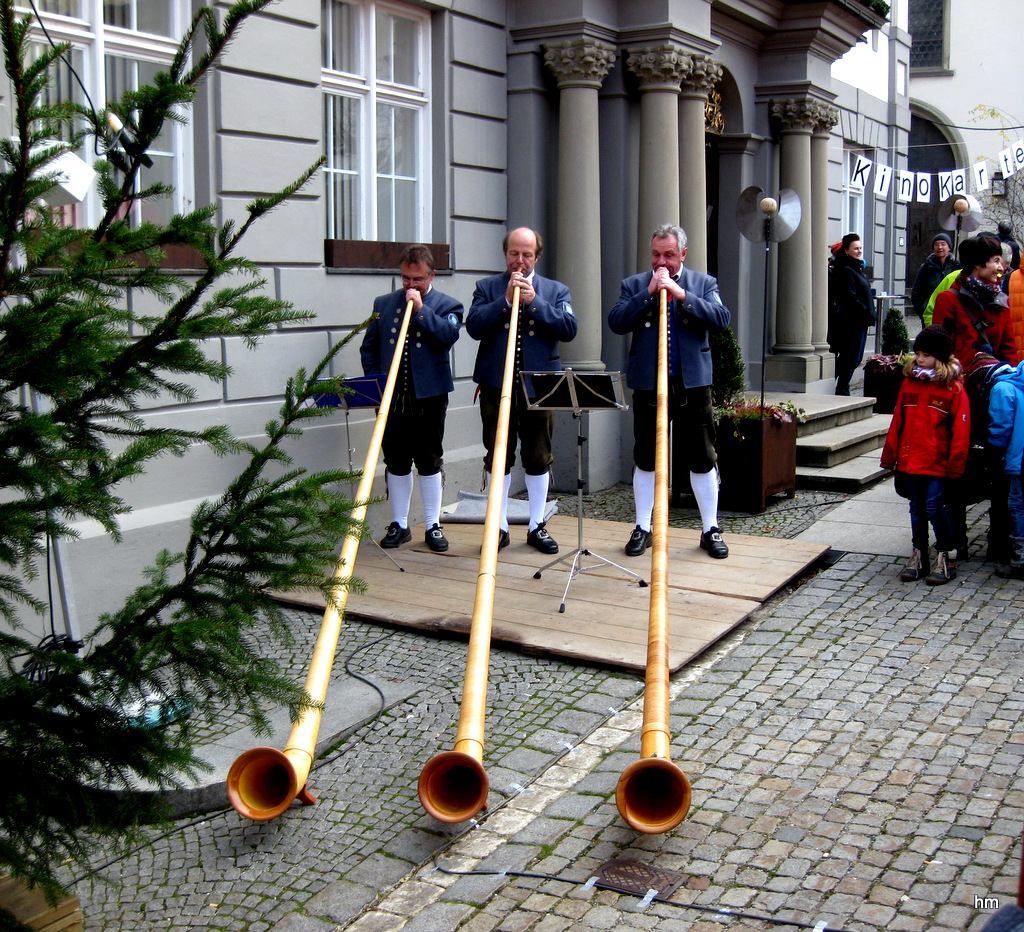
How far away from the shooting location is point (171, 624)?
2.74 m

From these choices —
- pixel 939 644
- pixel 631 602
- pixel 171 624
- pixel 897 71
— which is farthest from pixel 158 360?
pixel 897 71

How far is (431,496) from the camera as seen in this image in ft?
25.6

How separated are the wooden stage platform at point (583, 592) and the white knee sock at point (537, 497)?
20 centimetres

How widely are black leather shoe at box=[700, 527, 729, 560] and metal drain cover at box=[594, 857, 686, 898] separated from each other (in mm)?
3745

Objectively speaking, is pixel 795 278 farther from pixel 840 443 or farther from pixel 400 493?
pixel 400 493

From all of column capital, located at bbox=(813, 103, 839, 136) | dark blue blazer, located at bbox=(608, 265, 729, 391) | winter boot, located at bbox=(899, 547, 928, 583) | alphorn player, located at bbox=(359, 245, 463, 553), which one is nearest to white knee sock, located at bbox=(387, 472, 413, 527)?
alphorn player, located at bbox=(359, 245, 463, 553)

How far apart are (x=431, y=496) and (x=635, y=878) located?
4339mm

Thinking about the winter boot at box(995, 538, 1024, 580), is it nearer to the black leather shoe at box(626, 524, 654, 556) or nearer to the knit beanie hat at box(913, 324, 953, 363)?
the knit beanie hat at box(913, 324, 953, 363)

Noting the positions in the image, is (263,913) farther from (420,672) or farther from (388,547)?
(388,547)

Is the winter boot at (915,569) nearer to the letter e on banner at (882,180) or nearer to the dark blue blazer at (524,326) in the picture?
the dark blue blazer at (524,326)

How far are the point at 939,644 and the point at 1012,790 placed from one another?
1.73m

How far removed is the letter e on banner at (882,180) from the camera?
16.1 m

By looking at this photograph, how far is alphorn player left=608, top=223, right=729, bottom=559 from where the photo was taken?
24.0 feet

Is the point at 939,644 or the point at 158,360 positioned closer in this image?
the point at 158,360
